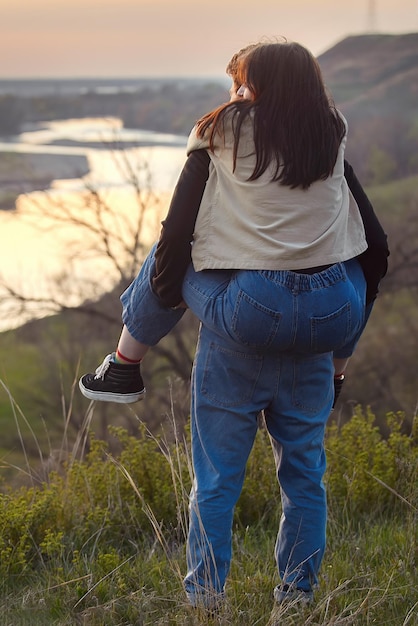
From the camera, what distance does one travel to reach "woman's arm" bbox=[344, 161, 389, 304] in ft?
6.49

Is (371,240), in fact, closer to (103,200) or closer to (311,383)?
(311,383)

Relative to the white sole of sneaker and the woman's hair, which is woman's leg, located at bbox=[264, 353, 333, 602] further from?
the woman's hair

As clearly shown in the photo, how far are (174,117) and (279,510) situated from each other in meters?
21.4

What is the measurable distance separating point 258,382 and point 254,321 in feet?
0.61

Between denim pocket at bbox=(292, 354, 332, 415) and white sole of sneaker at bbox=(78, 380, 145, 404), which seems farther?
white sole of sneaker at bbox=(78, 380, 145, 404)

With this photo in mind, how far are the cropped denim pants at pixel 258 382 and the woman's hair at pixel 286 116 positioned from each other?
0.76ft

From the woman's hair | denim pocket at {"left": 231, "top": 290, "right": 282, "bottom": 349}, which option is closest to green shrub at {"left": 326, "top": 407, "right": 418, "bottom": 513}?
denim pocket at {"left": 231, "top": 290, "right": 282, "bottom": 349}

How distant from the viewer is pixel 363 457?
2.90 metres

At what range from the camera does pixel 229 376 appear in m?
1.87

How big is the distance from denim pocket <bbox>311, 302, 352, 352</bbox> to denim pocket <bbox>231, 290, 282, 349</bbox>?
9cm

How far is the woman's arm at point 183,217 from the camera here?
1.81 m

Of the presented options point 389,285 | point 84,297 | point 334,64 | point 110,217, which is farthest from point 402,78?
point 84,297

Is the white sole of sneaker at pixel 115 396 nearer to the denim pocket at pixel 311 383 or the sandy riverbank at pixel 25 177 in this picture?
the denim pocket at pixel 311 383

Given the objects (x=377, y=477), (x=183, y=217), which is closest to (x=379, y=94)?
(x=377, y=477)
